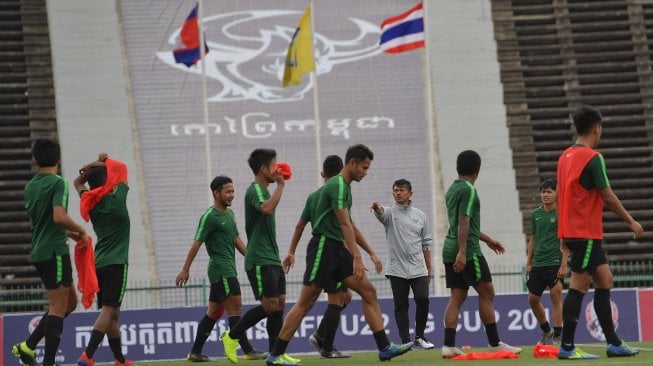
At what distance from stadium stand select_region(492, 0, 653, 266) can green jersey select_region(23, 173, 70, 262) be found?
18256mm

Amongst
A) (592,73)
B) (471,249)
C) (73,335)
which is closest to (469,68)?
(592,73)

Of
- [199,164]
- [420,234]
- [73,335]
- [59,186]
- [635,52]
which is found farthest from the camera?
[635,52]

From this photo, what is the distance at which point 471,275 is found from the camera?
13180mm

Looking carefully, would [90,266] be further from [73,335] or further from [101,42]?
[101,42]

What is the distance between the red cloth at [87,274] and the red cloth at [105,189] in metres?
0.40

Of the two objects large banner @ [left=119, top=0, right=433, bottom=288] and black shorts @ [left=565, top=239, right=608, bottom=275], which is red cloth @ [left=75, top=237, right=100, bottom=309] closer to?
black shorts @ [left=565, top=239, right=608, bottom=275]

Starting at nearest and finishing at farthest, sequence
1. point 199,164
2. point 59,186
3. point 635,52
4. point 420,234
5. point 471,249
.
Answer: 1. point 59,186
2. point 471,249
3. point 420,234
4. point 199,164
5. point 635,52

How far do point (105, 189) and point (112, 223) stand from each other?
0.33 meters

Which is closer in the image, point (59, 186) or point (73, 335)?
point (59, 186)

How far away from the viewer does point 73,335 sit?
17938 mm

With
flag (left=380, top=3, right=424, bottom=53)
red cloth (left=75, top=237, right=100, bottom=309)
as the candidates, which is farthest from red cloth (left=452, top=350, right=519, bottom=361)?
flag (left=380, top=3, right=424, bottom=53)

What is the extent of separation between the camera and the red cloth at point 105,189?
12.7m

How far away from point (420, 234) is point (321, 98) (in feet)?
55.8

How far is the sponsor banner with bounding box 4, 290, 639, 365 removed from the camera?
1792 centimetres
